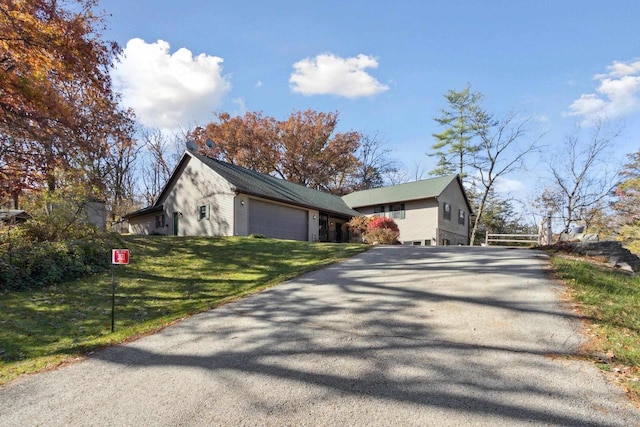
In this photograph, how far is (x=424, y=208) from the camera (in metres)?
25.8

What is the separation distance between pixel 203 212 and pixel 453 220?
18.6 metres

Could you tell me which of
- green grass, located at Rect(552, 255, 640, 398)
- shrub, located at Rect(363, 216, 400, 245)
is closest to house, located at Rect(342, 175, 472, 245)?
shrub, located at Rect(363, 216, 400, 245)

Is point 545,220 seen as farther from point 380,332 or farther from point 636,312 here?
point 380,332

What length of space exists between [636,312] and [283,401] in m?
5.29

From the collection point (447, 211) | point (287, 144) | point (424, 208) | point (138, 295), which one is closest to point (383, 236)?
point (424, 208)

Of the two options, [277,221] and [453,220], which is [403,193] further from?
[277,221]

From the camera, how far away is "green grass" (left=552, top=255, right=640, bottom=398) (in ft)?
12.7

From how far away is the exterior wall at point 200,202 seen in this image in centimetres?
1825

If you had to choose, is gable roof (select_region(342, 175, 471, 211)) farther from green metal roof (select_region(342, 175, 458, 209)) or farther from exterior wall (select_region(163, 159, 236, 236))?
exterior wall (select_region(163, 159, 236, 236))

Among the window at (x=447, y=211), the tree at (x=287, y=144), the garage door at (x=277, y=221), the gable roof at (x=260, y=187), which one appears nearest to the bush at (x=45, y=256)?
the gable roof at (x=260, y=187)

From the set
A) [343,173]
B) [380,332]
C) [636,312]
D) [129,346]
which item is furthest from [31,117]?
[343,173]

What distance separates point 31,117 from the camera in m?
10.7

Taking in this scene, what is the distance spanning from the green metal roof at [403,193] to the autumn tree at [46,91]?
773 inches

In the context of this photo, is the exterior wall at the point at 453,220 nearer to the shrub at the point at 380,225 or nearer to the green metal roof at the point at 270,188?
the shrub at the point at 380,225
